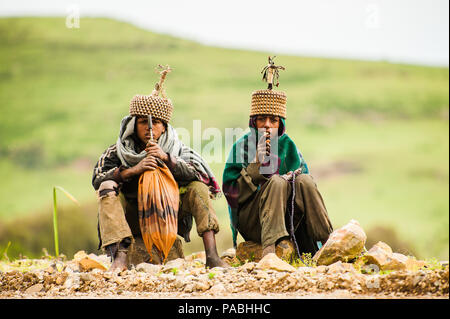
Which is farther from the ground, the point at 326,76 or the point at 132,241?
the point at 326,76

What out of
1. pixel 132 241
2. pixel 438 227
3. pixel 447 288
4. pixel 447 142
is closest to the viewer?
pixel 447 288

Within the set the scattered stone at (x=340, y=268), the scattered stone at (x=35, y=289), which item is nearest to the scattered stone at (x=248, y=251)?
the scattered stone at (x=340, y=268)

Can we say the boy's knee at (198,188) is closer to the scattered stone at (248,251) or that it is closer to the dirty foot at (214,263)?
the dirty foot at (214,263)

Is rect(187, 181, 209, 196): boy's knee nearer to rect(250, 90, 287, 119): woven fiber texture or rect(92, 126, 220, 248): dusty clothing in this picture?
rect(92, 126, 220, 248): dusty clothing

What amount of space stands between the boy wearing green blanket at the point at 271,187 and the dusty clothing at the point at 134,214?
343 mm

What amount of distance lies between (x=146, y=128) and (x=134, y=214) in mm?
863

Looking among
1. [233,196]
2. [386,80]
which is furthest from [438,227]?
[233,196]

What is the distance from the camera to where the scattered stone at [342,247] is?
196 inches

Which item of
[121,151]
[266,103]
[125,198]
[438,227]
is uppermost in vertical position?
[266,103]

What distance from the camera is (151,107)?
5.48m

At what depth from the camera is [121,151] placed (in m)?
5.50
